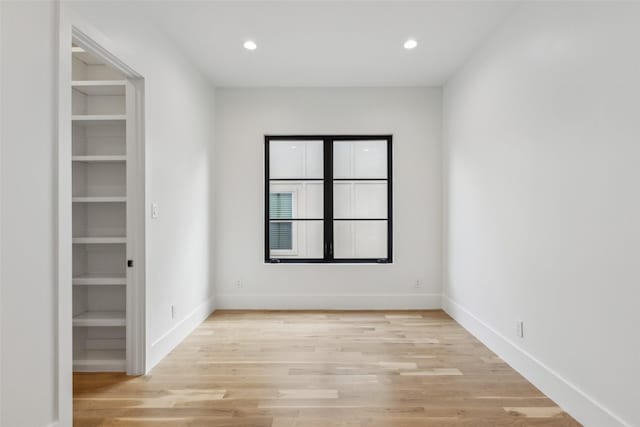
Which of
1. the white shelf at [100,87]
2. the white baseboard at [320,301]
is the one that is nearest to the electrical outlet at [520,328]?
the white baseboard at [320,301]

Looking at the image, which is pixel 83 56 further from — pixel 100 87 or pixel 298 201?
pixel 298 201

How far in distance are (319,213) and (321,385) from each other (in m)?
2.61

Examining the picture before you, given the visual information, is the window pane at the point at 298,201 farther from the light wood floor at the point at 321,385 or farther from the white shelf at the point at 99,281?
the white shelf at the point at 99,281

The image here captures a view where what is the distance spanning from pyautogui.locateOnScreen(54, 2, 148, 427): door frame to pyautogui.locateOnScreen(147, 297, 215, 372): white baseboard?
16 centimetres

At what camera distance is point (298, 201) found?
16.4 feet

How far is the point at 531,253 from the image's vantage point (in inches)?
109

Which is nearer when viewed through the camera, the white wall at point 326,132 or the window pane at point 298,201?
the white wall at point 326,132

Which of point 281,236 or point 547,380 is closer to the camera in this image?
point 547,380
